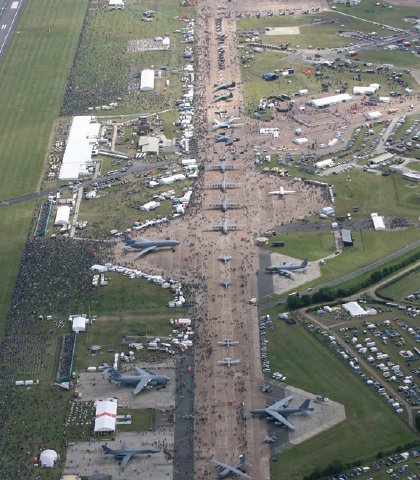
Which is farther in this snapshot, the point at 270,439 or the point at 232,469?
the point at 270,439

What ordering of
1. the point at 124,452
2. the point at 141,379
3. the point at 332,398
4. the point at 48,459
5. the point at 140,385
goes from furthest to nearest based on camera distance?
the point at 141,379 < the point at 140,385 < the point at 332,398 < the point at 124,452 < the point at 48,459

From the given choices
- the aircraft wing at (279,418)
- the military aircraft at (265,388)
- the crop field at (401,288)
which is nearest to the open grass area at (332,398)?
the aircraft wing at (279,418)

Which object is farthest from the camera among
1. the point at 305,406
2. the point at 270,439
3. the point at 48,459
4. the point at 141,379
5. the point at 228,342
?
the point at 228,342

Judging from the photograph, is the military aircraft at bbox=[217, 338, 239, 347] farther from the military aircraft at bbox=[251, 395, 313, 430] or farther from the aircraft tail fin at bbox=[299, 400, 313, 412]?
the aircraft tail fin at bbox=[299, 400, 313, 412]

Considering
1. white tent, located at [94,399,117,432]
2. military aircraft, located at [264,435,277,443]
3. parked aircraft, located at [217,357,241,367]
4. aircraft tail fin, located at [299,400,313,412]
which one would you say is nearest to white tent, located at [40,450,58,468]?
white tent, located at [94,399,117,432]

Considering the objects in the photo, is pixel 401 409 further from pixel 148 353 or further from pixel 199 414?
pixel 148 353

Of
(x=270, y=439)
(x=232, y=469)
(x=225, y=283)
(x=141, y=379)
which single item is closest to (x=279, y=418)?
(x=270, y=439)

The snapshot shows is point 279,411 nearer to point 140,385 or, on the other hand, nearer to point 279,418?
point 279,418
